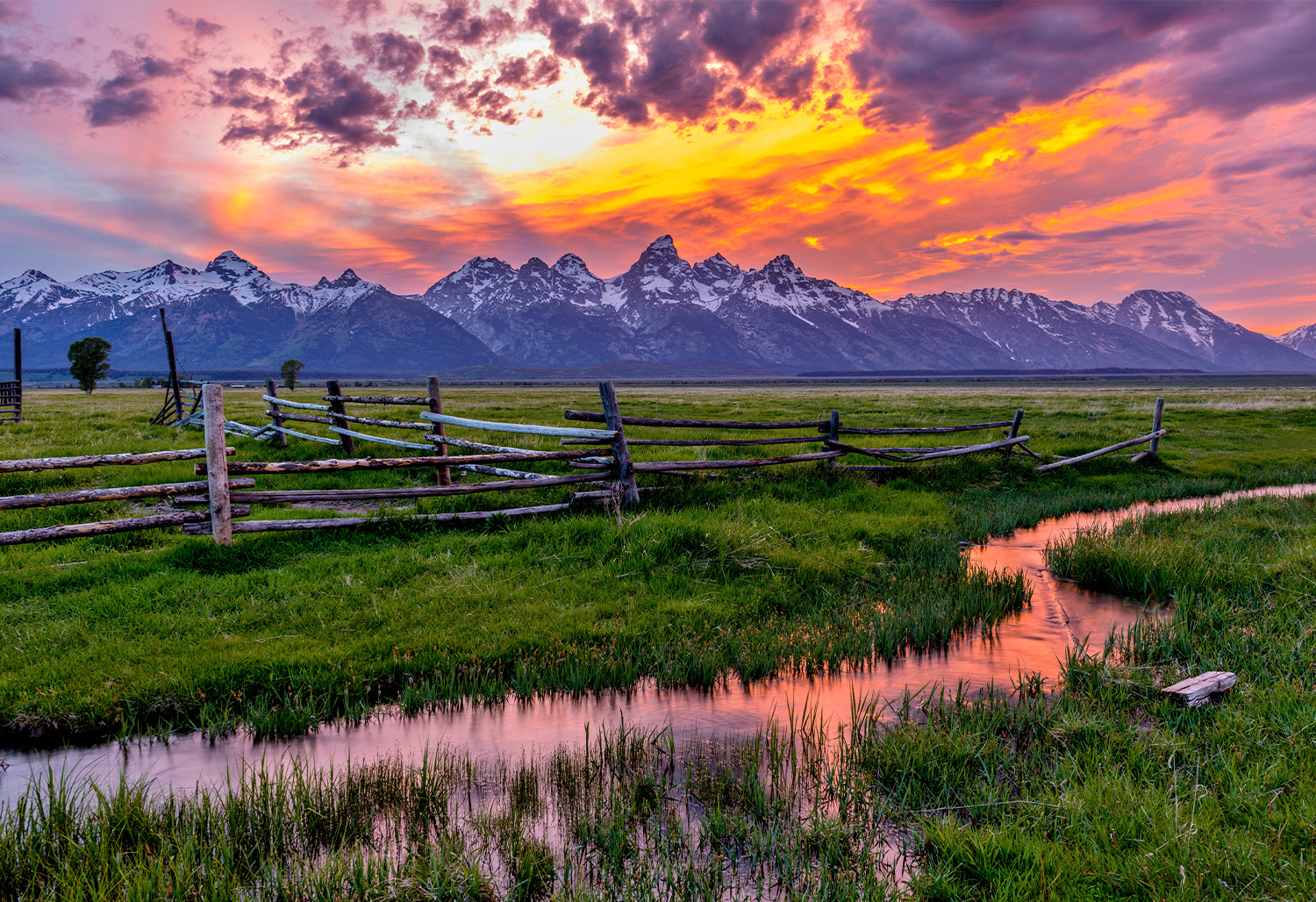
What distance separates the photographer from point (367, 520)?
26.6ft

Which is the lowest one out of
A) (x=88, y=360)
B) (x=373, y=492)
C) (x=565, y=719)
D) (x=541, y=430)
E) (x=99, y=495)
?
(x=565, y=719)

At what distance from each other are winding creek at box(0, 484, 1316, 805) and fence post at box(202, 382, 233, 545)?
343 centimetres

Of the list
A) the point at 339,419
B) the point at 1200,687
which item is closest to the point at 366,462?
the point at 339,419

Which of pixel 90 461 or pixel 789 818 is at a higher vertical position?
pixel 90 461

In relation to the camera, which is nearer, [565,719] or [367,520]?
[565,719]

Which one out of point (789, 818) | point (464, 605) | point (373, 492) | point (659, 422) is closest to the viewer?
point (789, 818)

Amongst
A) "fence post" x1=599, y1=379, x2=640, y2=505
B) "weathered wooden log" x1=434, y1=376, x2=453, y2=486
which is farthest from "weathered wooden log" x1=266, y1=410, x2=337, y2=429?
"fence post" x1=599, y1=379, x2=640, y2=505

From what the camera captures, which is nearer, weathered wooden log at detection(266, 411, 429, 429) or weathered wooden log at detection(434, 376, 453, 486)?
weathered wooden log at detection(434, 376, 453, 486)

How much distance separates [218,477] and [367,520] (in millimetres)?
1722

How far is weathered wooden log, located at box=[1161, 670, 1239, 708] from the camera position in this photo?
3.97 meters

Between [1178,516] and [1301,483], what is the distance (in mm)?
7458

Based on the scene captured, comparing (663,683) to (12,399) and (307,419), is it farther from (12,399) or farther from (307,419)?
(12,399)

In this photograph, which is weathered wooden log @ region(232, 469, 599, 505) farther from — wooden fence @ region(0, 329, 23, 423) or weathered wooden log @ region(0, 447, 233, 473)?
wooden fence @ region(0, 329, 23, 423)

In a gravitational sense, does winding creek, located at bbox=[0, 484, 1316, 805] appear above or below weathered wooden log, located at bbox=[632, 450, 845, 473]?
below
